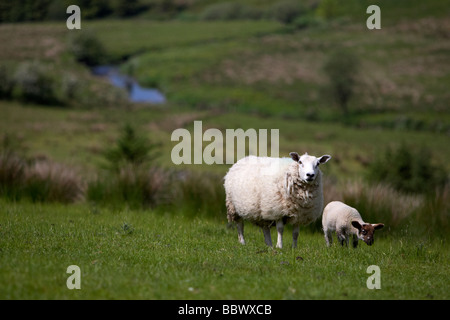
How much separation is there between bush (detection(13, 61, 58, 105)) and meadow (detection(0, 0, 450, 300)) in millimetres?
158

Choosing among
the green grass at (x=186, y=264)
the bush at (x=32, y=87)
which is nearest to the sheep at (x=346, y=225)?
the green grass at (x=186, y=264)

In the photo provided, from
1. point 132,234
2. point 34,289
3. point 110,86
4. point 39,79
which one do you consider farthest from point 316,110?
point 34,289

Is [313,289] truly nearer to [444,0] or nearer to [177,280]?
[177,280]

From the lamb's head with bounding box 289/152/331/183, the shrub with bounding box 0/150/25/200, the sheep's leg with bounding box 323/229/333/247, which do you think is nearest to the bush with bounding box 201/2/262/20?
the shrub with bounding box 0/150/25/200

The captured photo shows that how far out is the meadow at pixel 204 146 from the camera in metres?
7.68

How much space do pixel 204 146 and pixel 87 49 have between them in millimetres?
52478

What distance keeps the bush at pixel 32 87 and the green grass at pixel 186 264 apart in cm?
4207

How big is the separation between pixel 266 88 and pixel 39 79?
1313 inches

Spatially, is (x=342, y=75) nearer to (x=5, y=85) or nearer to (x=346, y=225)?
(x=5, y=85)

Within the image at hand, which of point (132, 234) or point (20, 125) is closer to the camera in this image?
point (132, 234)

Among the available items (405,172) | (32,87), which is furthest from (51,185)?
(32,87)

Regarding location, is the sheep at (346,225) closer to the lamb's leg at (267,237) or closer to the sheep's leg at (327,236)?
the sheep's leg at (327,236)

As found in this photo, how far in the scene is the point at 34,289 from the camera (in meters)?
6.38

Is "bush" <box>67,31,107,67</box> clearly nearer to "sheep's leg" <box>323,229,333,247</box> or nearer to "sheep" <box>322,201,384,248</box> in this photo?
"sheep's leg" <box>323,229,333,247</box>
